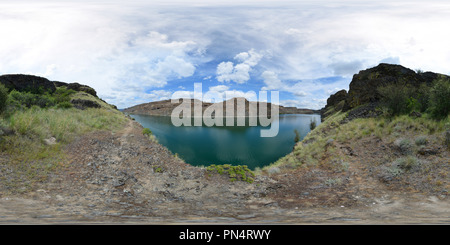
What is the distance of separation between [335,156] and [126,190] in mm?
9953

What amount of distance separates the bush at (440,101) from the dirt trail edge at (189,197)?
249 inches

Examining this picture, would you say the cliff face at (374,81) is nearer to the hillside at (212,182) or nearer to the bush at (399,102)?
the bush at (399,102)

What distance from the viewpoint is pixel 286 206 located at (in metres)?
5.73

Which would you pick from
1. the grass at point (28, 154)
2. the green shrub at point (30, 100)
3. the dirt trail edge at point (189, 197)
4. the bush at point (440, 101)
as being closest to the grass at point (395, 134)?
the bush at point (440, 101)

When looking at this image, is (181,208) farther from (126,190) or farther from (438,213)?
(438,213)

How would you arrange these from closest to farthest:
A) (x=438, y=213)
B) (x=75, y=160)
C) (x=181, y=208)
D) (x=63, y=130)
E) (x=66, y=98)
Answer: (x=438, y=213) → (x=181, y=208) → (x=75, y=160) → (x=63, y=130) → (x=66, y=98)

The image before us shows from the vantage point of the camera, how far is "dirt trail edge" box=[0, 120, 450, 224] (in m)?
4.12

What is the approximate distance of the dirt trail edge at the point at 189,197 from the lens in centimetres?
412

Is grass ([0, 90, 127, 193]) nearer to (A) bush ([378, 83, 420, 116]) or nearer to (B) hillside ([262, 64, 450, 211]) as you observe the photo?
(B) hillside ([262, 64, 450, 211])

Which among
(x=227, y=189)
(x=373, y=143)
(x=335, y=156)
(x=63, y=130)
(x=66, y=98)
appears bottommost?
(x=227, y=189)

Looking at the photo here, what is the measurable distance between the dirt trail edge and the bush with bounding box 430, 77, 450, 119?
20.7 feet

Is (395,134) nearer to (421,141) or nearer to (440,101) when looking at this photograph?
(421,141)

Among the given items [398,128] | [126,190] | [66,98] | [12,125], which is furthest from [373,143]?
[66,98]

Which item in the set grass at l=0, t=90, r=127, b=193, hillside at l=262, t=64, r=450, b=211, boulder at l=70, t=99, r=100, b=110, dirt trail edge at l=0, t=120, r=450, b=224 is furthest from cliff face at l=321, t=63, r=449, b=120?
boulder at l=70, t=99, r=100, b=110
